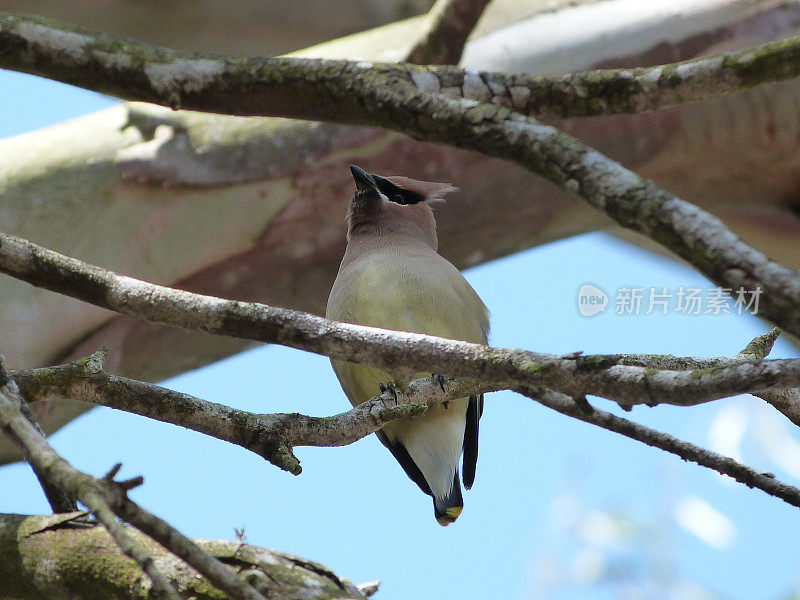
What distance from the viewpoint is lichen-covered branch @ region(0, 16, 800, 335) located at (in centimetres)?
159

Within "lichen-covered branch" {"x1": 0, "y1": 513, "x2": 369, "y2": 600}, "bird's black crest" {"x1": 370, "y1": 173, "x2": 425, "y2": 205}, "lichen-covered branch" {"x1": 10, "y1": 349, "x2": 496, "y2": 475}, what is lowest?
"lichen-covered branch" {"x1": 0, "y1": 513, "x2": 369, "y2": 600}

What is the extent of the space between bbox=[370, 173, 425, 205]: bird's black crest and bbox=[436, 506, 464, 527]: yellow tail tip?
1.44m

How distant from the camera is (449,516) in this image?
143 inches

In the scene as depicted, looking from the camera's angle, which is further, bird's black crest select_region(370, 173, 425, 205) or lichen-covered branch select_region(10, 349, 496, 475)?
bird's black crest select_region(370, 173, 425, 205)

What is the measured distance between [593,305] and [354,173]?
52.3 inches

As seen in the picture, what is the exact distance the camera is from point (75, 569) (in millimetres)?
2232

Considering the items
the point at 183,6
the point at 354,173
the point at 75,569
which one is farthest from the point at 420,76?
the point at 183,6

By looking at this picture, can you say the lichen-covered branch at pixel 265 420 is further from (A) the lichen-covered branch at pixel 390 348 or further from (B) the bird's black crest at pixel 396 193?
(B) the bird's black crest at pixel 396 193

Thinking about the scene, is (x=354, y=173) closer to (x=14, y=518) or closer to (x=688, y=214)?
(x=14, y=518)

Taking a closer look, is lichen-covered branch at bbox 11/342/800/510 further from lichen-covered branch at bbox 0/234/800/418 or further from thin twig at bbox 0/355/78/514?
lichen-covered branch at bbox 0/234/800/418

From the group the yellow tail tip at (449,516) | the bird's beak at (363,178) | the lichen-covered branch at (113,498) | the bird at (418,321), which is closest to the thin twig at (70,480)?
the lichen-covered branch at (113,498)

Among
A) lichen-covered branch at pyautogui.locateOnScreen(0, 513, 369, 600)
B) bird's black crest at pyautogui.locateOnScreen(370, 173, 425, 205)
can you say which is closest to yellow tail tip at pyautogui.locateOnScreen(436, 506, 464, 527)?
lichen-covered branch at pyautogui.locateOnScreen(0, 513, 369, 600)

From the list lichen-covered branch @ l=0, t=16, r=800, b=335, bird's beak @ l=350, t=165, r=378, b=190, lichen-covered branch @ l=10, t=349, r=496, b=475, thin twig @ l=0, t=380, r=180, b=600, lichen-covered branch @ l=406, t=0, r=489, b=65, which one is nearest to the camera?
thin twig @ l=0, t=380, r=180, b=600

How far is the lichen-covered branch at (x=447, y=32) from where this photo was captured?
13.3 feet
